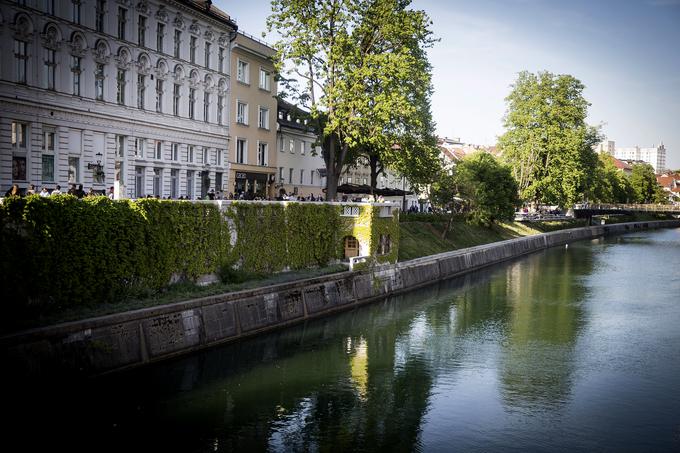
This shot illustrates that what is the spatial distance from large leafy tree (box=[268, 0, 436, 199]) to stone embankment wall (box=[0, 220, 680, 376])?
8.71 metres

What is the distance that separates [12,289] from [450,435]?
489 inches

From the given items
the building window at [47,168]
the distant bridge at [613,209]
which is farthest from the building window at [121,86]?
the distant bridge at [613,209]

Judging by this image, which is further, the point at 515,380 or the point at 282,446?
the point at 515,380

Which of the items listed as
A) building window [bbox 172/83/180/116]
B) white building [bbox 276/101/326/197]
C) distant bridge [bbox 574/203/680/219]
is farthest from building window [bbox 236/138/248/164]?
distant bridge [bbox 574/203/680/219]

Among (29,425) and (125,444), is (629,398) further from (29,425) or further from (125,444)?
(29,425)

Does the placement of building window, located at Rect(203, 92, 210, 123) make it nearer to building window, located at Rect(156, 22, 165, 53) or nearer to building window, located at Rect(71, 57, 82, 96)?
building window, located at Rect(156, 22, 165, 53)

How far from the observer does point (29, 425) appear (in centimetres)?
1598

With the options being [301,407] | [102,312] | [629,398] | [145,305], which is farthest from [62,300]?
[629,398]

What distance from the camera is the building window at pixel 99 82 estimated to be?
37.6m

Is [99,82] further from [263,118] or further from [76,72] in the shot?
[263,118]

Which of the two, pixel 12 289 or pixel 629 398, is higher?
pixel 12 289

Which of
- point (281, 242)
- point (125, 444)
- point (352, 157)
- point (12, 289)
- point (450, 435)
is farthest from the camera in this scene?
point (352, 157)

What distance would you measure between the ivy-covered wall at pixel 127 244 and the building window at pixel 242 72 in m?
19.9

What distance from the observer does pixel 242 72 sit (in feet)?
169
